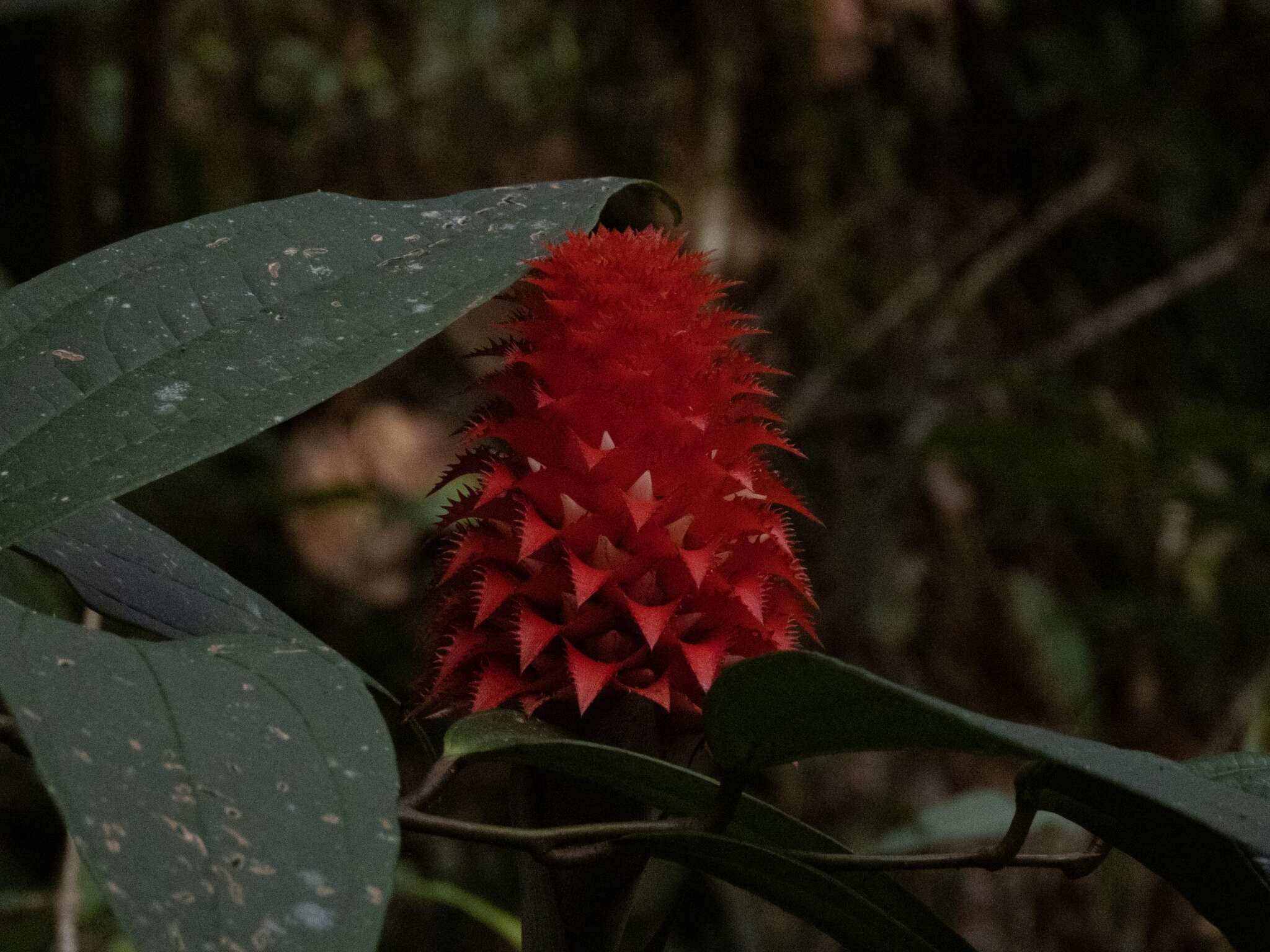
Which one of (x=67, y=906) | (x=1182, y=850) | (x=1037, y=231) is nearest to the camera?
(x=1182, y=850)

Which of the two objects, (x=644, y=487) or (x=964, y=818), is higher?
(x=644, y=487)

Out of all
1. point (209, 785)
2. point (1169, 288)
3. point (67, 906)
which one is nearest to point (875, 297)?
point (1169, 288)

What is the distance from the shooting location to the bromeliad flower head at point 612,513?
1.56 feet

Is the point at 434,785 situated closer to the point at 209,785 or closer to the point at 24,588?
the point at 209,785

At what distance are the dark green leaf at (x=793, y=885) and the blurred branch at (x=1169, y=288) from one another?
211 centimetres

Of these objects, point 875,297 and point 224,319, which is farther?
point 875,297

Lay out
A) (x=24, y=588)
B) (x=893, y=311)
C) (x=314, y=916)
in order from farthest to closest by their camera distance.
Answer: (x=893, y=311)
(x=24, y=588)
(x=314, y=916)

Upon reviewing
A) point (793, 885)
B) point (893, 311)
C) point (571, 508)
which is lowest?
point (893, 311)

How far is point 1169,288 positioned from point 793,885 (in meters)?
2.39

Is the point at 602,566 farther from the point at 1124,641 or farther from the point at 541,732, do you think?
the point at 1124,641

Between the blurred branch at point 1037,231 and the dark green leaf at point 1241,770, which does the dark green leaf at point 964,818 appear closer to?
the dark green leaf at point 1241,770

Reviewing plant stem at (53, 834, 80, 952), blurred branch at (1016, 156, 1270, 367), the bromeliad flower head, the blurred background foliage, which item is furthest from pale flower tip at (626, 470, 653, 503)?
blurred branch at (1016, 156, 1270, 367)

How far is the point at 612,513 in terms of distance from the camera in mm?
480

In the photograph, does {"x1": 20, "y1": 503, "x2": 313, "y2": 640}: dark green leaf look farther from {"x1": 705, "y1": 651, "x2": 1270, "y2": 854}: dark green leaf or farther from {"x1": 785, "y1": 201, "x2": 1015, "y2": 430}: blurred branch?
{"x1": 785, "y1": 201, "x2": 1015, "y2": 430}: blurred branch
